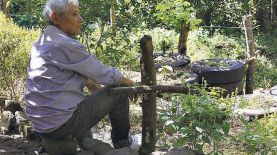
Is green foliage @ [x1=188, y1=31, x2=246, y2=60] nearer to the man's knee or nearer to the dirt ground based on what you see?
the dirt ground

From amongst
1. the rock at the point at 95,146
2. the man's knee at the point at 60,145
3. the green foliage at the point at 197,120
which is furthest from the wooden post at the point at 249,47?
the man's knee at the point at 60,145

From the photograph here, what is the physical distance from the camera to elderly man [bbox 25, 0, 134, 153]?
3.15 m

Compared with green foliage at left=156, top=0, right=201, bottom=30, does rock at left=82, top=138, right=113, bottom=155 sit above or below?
below

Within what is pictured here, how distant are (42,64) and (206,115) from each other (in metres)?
1.32

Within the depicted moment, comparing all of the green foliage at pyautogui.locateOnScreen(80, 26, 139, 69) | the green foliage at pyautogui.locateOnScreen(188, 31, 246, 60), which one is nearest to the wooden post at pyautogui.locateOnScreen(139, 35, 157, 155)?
the green foliage at pyautogui.locateOnScreen(80, 26, 139, 69)

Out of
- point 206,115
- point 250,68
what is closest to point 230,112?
point 206,115

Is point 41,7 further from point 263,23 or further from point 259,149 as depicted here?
point 263,23

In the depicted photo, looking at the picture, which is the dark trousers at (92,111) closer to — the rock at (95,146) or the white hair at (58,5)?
the rock at (95,146)

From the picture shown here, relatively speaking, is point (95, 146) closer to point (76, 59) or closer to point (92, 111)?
point (92, 111)

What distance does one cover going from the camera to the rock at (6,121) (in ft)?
14.6

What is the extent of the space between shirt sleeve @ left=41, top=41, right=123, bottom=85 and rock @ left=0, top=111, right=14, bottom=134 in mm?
1611

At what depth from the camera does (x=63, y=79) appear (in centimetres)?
319

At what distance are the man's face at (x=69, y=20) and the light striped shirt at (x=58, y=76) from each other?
69 mm

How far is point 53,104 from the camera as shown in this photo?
10.5 ft
